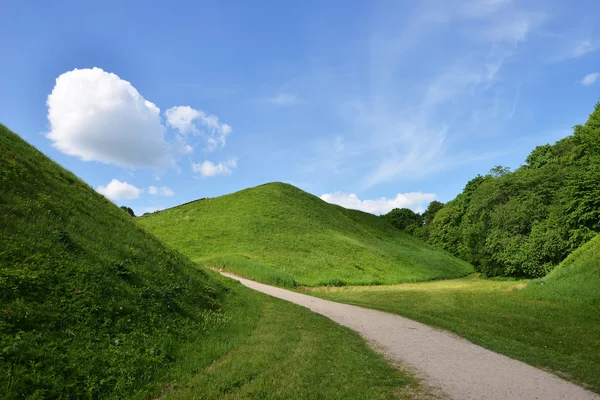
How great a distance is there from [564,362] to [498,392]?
4718 millimetres

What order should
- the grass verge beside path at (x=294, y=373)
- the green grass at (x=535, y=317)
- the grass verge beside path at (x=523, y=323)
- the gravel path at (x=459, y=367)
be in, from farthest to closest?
the green grass at (x=535, y=317), the grass verge beside path at (x=523, y=323), the gravel path at (x=459, y=367), the grass verge beside path at (x=294, y=373)

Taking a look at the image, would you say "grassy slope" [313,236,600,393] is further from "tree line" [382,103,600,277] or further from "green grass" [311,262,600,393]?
"tree line" [382,103,600,277]

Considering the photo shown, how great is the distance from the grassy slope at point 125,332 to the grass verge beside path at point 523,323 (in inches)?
201

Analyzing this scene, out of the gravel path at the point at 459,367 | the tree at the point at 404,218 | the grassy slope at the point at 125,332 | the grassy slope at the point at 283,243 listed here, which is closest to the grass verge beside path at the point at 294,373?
the grassy slope at the point at 125,332

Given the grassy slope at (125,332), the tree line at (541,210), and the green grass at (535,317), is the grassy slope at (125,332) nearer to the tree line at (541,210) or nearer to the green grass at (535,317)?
the green grass at (535,317)

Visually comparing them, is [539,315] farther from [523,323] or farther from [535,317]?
[523,323]

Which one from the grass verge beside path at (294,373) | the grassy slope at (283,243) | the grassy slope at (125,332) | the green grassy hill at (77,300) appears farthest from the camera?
the grassy slope at (283,243)

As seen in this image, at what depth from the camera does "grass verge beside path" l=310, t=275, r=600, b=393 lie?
35.9 ft

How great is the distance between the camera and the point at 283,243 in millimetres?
50562

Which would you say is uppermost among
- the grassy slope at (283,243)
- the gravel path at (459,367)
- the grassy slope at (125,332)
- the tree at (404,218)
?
the tree at (404,218)

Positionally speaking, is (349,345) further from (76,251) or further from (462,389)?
(76,251)

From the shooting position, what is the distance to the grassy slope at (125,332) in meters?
7.32

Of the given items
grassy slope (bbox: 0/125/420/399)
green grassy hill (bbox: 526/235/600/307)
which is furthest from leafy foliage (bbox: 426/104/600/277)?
grassy slope (bbox: 0/125/420/399)

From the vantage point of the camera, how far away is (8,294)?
8.50 metres
